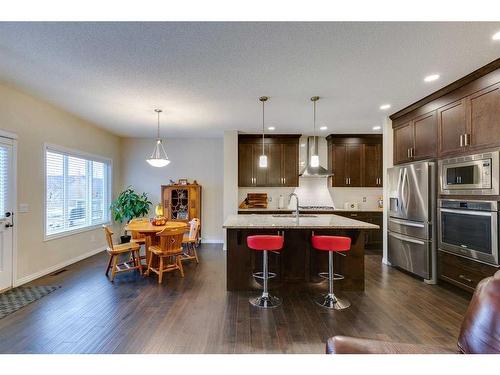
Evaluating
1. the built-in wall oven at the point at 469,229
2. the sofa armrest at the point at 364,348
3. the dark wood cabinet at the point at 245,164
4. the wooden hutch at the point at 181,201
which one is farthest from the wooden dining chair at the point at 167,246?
the built-in wall oven at the point at 469,229

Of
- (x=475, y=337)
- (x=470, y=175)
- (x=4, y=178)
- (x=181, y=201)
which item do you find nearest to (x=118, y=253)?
(x=4, y=178)

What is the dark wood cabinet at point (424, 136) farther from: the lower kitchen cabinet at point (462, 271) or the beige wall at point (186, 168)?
the beige wall at point (186, 168)

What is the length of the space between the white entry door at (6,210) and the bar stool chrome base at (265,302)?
321 centimetres

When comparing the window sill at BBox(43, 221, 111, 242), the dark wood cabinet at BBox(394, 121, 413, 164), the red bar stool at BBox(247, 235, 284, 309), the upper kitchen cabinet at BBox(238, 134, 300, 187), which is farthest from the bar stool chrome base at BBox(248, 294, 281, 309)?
the window sill at BBox(43, 221, 111, 242)

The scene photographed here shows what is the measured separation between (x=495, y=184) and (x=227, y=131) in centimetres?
441

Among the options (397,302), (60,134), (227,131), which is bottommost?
(397,302)

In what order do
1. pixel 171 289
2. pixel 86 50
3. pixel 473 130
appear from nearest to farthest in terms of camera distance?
1. pixel 86 50
2. pixel 473 130
3. pixel 171 289

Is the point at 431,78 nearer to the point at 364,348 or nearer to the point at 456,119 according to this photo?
the point at 456,119

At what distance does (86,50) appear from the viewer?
2.37 metres

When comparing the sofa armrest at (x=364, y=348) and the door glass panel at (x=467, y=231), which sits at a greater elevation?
the door glass panel at (x=467, y=231)

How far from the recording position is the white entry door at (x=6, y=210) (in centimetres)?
330

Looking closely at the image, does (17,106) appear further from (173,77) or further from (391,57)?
(391,57)

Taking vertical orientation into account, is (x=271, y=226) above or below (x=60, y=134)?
below
